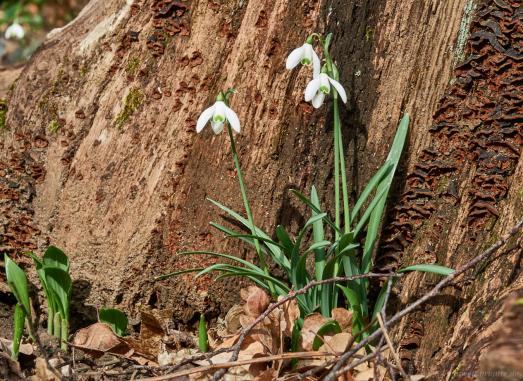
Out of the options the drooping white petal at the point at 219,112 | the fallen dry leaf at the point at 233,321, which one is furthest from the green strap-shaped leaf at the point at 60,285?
the drooping white petal at the point at 219,112

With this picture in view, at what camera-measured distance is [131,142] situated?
3.30 metres

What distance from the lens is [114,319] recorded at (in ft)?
10.5

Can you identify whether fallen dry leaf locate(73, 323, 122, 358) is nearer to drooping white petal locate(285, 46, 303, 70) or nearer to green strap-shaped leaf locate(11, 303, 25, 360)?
green strap-shaped leaf locate(11, 303, 25, 360)

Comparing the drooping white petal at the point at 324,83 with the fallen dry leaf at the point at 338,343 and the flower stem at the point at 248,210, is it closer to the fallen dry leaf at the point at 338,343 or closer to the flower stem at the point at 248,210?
the flower stem at the point at 248,210

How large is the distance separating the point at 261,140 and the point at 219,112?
0.40m

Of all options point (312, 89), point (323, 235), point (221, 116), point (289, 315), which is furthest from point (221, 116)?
point (289, 315)

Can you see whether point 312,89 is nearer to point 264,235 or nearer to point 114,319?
point 264,235

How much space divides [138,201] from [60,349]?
688mm

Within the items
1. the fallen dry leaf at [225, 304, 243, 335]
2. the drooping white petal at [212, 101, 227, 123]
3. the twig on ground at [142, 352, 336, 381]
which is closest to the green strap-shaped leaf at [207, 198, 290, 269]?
the fallen dry leaf at [225, 304, 243, 335]

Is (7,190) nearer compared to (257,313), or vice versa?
(257,313)

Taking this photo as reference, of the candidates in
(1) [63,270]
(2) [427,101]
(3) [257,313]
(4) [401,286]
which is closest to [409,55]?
(2) [427,101]

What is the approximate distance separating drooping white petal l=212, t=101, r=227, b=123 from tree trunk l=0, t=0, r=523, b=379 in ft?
1.15

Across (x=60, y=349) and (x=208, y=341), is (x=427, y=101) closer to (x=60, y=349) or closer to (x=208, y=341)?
(x=208, y=341)

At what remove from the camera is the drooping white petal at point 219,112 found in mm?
2803
